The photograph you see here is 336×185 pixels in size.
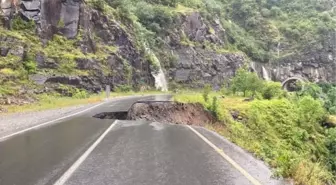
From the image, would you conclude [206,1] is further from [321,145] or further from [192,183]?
[192,183]

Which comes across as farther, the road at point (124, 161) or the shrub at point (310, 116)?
the shrub at point (310, 116)

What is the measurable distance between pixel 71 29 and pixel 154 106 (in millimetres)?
28688

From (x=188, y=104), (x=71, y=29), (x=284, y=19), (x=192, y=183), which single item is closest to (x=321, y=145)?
(x=188, y=104)

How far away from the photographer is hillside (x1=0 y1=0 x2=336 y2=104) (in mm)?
38856

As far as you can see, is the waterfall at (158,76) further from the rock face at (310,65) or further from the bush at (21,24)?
the rock face at (310,65)

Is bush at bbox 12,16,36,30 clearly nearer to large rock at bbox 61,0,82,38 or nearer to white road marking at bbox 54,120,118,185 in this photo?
large rock at bbox 61,0,82,38

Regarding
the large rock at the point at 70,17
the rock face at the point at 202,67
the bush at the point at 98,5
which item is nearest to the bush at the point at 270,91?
the large rock at the point at 70,17

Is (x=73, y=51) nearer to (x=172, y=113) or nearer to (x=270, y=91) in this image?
(x=270, y=91)

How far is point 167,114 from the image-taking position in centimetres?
2011

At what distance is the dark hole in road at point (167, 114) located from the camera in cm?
1917

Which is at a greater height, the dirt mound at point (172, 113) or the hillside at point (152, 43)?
the hillside at point (152, 43)

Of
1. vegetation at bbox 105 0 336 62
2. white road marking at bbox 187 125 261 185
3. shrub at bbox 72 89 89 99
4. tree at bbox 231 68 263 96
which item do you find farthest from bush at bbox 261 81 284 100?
vegetation at bbox 105 0 336 62

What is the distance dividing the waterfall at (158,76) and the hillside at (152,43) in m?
0.30

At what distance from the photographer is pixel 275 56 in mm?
102938
